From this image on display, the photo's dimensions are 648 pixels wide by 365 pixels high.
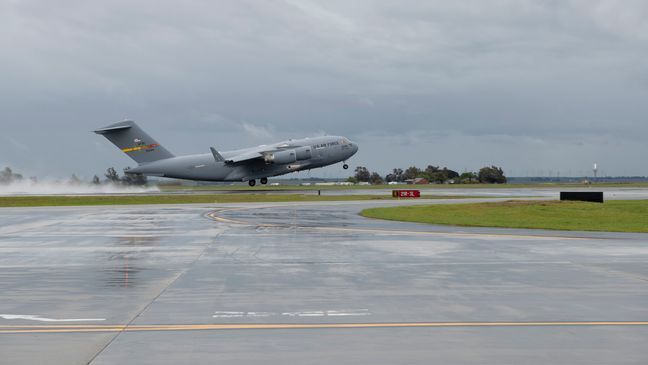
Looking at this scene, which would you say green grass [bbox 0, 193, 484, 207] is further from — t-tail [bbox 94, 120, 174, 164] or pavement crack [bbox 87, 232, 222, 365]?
pavement crack [bbox 87, 232, 222, 365]

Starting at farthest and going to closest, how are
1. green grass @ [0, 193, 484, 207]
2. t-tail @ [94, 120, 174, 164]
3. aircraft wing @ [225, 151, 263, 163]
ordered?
t-tail @ [94, 120, 174, 164] < aircraft wing @ [225, 151, 263, 163] < green grass @ [0, 193, 484, 207]

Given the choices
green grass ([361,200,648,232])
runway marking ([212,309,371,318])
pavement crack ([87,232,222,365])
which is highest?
green grass ([361,200,648,232])

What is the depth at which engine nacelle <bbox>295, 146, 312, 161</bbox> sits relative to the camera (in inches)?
3095

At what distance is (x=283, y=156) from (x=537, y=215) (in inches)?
1664

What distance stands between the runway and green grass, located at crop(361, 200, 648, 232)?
8483mm

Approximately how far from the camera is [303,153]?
78688 mm

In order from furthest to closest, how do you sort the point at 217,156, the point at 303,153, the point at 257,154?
the point at 217,156, the point at 257,154, the point at 303,153

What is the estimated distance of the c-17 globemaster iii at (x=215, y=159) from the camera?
79812mm

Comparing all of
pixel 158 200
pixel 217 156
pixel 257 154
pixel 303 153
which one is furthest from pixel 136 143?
pixel 303 153

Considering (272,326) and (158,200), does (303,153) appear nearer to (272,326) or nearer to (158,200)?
(158,200)

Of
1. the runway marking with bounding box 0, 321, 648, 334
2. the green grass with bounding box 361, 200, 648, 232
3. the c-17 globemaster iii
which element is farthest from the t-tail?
the runway marking with bounding box 0, 321, 648, 334

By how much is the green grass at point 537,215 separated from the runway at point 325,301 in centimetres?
848

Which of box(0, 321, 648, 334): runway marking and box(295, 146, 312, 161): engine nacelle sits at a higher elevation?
box(295, 146, 312, 161): engine nacelle

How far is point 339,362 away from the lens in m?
7.89
